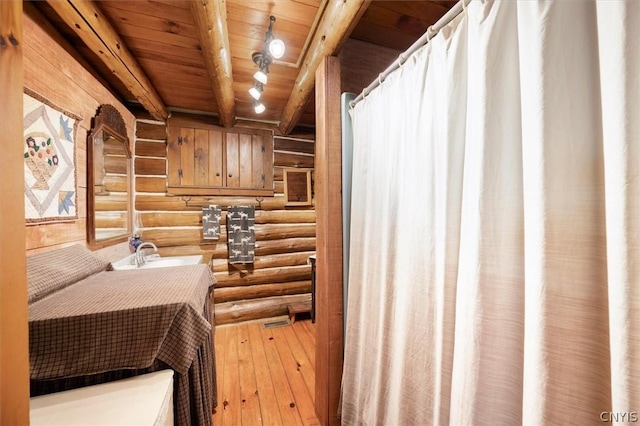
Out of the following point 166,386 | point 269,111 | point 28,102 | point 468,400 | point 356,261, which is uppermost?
point 269,111

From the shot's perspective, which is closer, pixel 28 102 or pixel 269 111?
pixel 28 102

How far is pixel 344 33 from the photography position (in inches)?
52.1

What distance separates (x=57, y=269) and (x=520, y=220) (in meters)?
1.94

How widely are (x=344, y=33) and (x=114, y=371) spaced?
75.9 inches

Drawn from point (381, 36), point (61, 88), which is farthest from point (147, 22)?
point (381, 36)

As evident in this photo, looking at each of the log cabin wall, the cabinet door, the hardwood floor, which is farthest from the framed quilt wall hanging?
the hardwood floor

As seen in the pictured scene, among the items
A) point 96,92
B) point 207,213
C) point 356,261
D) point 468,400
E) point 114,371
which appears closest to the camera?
point 468,400

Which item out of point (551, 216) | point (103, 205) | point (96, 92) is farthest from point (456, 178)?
point (96, 92)

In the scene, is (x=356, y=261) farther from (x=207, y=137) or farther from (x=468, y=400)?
(x=207, y=137)

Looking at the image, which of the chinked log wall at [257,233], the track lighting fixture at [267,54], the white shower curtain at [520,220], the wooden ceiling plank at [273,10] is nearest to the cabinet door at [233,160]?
the chinked log wall at [257,233]

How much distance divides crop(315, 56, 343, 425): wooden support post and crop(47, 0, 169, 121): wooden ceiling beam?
4.28ft

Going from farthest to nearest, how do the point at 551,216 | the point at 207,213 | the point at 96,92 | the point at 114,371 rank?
the point at 207,213
the point at 96,92
the point at 114,371
the point at 551,216

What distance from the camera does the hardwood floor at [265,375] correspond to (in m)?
1.68

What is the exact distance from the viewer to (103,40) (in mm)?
1491
